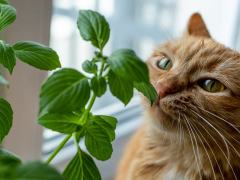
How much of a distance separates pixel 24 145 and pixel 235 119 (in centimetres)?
69

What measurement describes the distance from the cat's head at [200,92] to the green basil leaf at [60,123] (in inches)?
13.5

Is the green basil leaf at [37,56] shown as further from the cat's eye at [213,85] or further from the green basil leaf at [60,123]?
the cat's eye at [213,85]

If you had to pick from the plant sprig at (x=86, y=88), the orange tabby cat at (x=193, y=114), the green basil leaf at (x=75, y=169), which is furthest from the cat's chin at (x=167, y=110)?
the green basil leaf at (x=75, y=169)

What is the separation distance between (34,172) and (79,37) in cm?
118

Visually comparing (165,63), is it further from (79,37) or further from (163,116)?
(79,37)

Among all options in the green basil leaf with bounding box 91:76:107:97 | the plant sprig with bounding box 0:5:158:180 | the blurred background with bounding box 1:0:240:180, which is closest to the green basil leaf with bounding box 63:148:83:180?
the plant sprig with bounding box 0:5:158:180

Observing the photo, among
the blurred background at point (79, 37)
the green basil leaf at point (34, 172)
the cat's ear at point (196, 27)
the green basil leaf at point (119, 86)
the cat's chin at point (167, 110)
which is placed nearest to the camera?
the green basil leaf at point (34, 172)

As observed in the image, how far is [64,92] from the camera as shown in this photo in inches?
15.6

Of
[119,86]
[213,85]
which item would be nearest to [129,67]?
[119,86]

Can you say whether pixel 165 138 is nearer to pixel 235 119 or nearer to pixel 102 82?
pixel 235 119

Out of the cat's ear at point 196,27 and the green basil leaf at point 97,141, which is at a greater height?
the cat's ear at point 196,27

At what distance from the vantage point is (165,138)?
98 centimetres

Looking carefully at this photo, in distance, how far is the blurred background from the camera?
0.97 meters

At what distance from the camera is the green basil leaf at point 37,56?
21.1 inches
